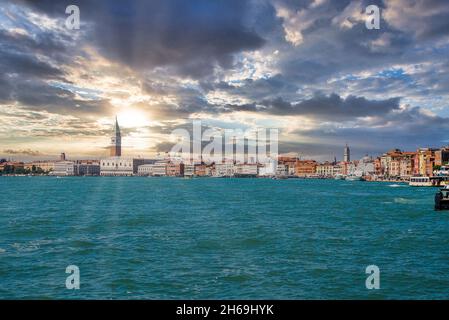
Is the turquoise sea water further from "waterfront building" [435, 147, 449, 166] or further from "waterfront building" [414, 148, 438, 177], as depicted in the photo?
"waterfront building" [414, 148, 438, 177]

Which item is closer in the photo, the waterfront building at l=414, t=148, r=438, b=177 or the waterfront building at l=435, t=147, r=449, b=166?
the waterfront building at l=435, t=147, r=449, b=166

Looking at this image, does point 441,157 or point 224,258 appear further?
point 441,157

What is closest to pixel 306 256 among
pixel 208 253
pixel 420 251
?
pixel 208 253

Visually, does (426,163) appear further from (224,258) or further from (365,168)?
(224,258)

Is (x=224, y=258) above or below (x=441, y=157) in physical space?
below

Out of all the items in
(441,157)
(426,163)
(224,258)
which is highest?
(441,157)

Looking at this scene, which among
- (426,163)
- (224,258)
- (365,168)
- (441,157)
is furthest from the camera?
(365,168)

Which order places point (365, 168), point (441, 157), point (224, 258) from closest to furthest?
1. point (224, 258)
2. point (441, 157)
3. point (365, 168)

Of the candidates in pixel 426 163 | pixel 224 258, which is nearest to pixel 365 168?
pixel 426 163

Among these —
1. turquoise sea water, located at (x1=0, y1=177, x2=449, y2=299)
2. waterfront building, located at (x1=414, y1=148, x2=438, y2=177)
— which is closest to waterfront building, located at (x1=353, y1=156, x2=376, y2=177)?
waterfront building, located at (x1=414, y1=148, x2=438, y2=177)

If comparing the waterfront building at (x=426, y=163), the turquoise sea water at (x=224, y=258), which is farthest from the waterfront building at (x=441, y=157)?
the turquoise sea water at (x=224, y=258)

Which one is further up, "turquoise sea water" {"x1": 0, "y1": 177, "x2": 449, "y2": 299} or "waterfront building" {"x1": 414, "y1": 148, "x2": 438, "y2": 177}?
"waterfront building" {"x1": 414, "y1": 148, "x2": 438, "y2": 177}
